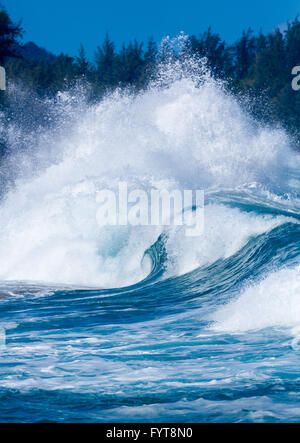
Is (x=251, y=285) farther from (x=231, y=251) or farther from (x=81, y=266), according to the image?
(x=81, y=266)

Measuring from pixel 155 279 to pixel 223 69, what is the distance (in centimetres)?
6539

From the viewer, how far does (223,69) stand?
73.6 metres

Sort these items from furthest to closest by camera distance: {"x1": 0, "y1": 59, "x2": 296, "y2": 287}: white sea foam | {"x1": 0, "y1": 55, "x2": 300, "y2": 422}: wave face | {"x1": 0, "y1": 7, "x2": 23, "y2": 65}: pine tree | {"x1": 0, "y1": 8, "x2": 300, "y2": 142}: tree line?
{"x1": 0, "y1": 8, "x2": 300, "y2": 142}: tree line, {"x1": 0, "y1": 7, "x2": 23, "y2": 65}: pine tree, {"x1": 0, "y1": 59, "x2": 296, "y2": 287}: white sea foam, {"x1": 0, "y1": 55, "x2": 300, "y2": 422}: wave face

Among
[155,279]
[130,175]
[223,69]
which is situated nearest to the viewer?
[155,279]

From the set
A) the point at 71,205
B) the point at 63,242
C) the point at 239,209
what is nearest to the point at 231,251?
the point at 239,209

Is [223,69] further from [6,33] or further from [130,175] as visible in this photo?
[130,175]

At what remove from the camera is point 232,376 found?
210 inches

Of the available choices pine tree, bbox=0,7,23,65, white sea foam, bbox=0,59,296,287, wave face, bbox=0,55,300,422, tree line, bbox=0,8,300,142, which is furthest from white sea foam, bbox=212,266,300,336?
tree line, bbox=0,8,300,142

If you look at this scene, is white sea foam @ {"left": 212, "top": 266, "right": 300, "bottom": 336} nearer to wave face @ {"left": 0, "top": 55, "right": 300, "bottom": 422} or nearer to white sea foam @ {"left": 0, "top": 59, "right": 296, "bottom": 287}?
wave face @ {"left": 0, "top": 55, "right": 300, "bottom": 422}

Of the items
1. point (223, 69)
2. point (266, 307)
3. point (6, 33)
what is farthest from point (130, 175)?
point (223, 69)

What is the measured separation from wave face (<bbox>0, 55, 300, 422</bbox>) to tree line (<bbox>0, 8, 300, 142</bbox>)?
117 ft

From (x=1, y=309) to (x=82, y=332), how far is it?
73.8 inches

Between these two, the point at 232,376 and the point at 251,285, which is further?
the point at 251,285

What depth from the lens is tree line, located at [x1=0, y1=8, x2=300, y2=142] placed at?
63.0 metres
